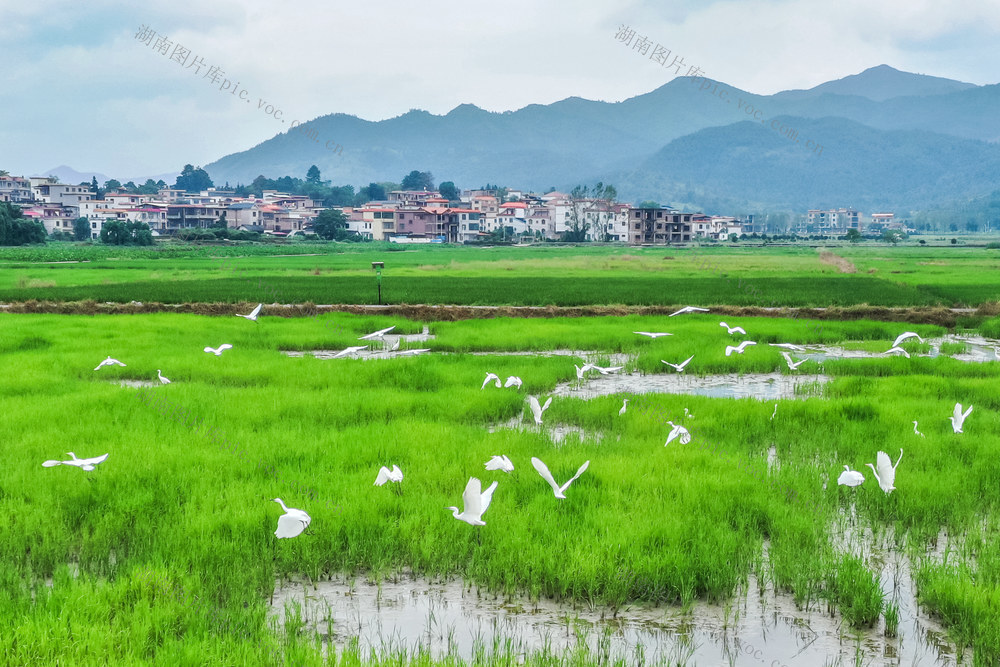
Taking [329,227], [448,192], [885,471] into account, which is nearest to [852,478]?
[885,471]

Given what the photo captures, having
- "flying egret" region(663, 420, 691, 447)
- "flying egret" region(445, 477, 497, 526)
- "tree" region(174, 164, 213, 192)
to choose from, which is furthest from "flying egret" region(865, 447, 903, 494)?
"tree" region(174, 164, 213, 192)

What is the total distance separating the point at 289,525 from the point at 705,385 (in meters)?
7.85

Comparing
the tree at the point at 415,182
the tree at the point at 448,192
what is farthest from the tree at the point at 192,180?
the tree at the point at 448,192

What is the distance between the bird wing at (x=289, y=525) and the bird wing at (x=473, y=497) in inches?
36.7

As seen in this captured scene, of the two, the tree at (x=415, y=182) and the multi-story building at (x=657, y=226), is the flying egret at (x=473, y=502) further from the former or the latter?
the tree at (x=415, y=182)

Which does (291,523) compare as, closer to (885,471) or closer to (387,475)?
(387,475)

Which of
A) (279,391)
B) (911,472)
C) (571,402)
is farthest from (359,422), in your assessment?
(911,472)

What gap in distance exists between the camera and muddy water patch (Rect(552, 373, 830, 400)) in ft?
33.2

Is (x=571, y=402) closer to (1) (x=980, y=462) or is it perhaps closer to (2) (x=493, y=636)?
(1) (x=980, y=462)

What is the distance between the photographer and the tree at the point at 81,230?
3425 inches

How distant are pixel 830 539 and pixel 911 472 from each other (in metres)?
1.60

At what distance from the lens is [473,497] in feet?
13.9

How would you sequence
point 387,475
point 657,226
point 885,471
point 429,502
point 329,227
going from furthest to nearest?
point 657,226 → point 329,227 → point 429,502 → point 387,475 → point 885,471

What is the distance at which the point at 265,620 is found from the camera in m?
3.85
